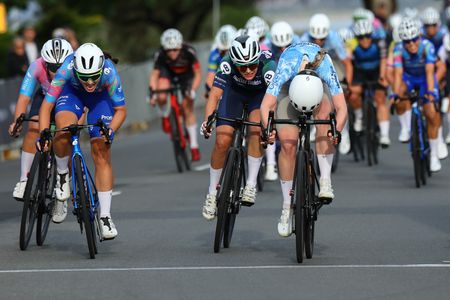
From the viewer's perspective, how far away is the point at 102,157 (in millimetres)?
12258

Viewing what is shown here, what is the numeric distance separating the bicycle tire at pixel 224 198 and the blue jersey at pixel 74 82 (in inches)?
41.7

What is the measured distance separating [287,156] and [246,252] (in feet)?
3.06

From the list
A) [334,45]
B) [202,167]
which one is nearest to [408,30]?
[334,45]

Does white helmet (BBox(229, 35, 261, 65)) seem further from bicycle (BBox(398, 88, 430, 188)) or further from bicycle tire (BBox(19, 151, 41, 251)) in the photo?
bicycle (BBox(398, 88, 430, 188))

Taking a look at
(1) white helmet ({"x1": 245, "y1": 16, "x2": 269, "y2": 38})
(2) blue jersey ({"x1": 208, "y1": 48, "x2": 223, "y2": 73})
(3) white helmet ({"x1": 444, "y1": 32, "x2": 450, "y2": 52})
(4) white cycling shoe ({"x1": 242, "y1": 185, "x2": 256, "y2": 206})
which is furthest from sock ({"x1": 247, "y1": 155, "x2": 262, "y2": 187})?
(3) white helmet ({"x1": 444, "y1": 32, "x2": 450, "y2": 52})

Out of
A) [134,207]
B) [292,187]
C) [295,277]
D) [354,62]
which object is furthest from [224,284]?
[354,62]

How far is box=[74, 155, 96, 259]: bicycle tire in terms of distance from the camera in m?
11.7

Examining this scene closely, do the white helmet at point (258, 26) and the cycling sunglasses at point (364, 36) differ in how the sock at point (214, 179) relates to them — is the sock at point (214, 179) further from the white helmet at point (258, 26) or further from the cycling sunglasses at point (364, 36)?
the cycling sunglasses at point (364, 36)

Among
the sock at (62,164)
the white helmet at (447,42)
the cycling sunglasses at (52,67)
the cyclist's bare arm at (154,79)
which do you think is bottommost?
the sock at (62,164)

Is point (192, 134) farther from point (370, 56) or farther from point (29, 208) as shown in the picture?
point (29, 208)

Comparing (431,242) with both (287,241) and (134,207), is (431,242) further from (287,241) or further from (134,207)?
(134,207)

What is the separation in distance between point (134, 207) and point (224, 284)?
5.69m

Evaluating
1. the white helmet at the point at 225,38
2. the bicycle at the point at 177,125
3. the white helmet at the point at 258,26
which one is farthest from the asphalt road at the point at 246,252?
the white helmet at the point at 258,26

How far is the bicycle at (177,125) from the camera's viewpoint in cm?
1966
